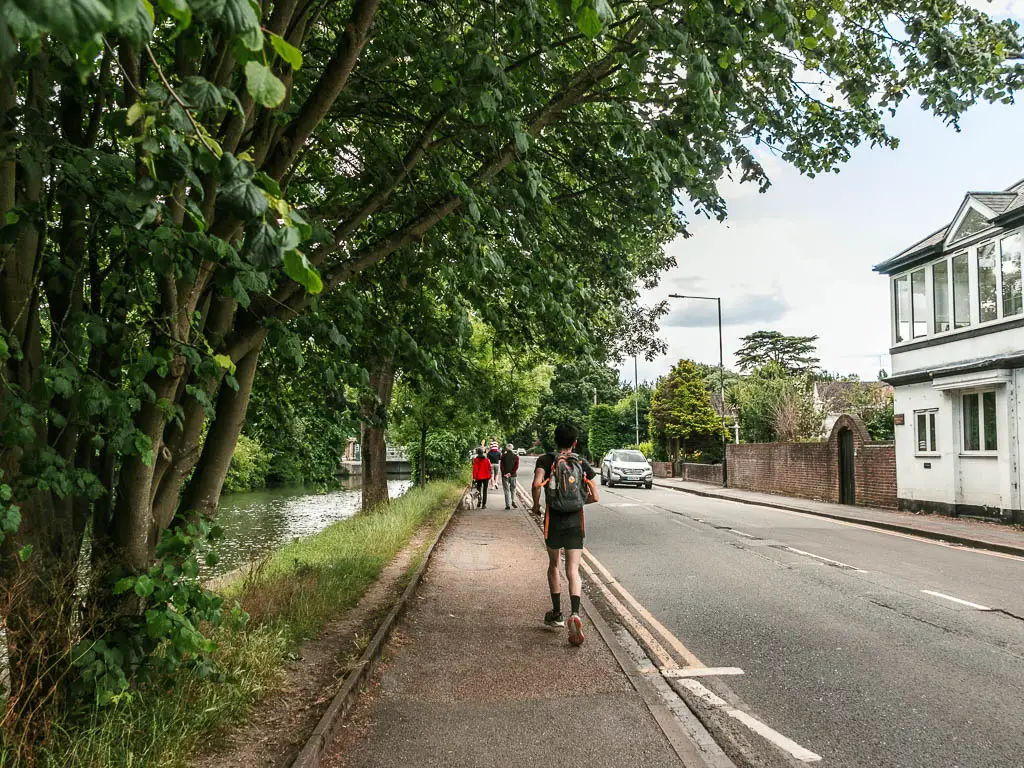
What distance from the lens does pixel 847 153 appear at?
859cm

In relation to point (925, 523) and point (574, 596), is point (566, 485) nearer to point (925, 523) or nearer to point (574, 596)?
point (574, 596)

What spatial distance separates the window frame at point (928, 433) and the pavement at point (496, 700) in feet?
49.9

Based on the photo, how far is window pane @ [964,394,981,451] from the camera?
18.9 m

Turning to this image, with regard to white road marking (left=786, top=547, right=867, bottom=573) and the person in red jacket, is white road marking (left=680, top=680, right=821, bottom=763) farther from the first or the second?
the person in red jacket

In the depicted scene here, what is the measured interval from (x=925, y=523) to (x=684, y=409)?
28872 mm

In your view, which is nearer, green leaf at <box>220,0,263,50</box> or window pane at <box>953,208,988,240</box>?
green leaf at <box>220,0,263,50</box>

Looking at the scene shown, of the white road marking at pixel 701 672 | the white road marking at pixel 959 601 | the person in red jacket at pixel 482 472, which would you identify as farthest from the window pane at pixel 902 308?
the white road marking at pixel 701 672

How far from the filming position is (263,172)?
2732 millimetres

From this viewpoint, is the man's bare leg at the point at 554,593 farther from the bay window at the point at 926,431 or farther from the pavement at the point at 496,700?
the bay window at the point at 926,431

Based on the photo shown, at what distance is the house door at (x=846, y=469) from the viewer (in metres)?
24.5

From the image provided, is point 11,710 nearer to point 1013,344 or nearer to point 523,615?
point 523,615

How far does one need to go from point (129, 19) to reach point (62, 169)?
2719 millimetres

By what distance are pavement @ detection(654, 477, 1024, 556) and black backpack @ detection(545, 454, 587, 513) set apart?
32.2 feet

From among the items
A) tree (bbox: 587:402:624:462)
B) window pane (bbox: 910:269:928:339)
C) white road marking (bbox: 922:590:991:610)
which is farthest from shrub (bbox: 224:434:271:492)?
tree (bbox: 587:402:624:462)
